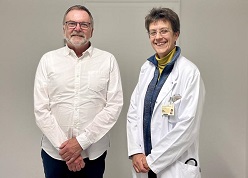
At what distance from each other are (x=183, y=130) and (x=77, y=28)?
0.98m

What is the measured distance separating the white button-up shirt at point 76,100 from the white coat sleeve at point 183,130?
0.48 m

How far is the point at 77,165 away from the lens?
1958 mm

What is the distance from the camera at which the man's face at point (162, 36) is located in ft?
5.70

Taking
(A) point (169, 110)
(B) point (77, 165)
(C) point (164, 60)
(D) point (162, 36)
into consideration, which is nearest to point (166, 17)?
(D) point (162, 36)

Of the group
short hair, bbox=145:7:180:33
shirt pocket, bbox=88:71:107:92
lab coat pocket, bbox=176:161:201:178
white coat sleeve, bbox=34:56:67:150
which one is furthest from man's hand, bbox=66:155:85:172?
short hair, bbox=145:7:180:33

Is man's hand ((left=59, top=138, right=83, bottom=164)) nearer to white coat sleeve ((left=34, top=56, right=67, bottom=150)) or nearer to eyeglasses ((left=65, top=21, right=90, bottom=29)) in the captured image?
white coat sleeve ((left=34, top=56, right=67, bottom=150))

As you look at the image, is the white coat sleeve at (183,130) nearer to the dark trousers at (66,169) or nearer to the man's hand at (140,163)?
the man's hand at (140,163)

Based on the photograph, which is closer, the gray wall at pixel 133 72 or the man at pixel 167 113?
the man at pixel 167 113

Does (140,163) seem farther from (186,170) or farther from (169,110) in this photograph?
(169,110)

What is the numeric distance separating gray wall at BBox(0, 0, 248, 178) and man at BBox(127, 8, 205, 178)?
857 millimetres

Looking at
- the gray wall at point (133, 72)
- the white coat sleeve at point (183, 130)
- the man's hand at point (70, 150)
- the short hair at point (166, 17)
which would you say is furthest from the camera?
the gray wall at point (133, 72)

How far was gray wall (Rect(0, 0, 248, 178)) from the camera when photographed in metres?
2.62

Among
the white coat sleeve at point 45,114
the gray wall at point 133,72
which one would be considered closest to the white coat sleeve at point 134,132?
the white coat sleeve at point 45,114

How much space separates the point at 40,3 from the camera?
8.63 feet
